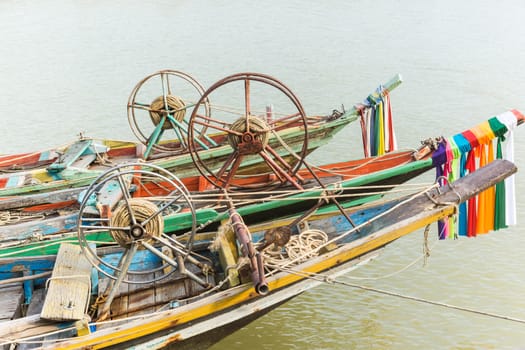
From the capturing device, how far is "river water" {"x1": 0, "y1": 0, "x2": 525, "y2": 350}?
6.88 m

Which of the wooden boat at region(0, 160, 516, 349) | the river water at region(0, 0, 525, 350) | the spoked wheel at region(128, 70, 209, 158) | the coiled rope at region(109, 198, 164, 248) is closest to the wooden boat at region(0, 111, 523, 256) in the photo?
the wooden boat at region(0, 160, 516, 349)

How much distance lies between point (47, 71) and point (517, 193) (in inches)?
531

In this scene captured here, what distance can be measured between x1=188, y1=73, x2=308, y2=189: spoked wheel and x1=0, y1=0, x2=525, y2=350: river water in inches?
50.8

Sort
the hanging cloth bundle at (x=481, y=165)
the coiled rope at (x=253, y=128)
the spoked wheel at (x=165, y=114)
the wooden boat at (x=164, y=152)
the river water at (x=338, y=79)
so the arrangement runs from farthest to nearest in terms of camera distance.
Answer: the spoked wheel at (x=165, y=114)
the wooden boat at (x=164, y=152)
the river water at (x=338, y=79)
the hanging cloth bundle at (x=481, y=165)
the coiled rope at (x=253, y=128)

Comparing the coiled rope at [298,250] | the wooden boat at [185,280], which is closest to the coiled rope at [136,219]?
the wooden boat at [185,280]

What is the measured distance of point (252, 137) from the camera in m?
5.87

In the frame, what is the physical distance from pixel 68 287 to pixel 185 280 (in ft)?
3.95

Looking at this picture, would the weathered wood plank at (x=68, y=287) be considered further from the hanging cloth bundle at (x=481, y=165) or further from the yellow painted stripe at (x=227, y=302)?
the hanging cloth bundle at (x=481, y=165)

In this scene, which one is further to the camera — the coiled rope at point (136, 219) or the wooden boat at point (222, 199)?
the wooden boat at point (222, 199)

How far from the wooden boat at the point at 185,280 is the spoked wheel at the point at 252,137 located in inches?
34.7

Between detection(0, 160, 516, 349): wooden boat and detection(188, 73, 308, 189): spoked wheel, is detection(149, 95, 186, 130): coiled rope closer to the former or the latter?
detection(188, 73, 308, 189): spoked wheel

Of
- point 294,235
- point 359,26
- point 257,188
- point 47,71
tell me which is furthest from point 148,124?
point 359,26

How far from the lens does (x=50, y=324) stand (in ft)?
15.9

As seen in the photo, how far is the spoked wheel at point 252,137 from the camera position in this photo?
5887 millimetres
